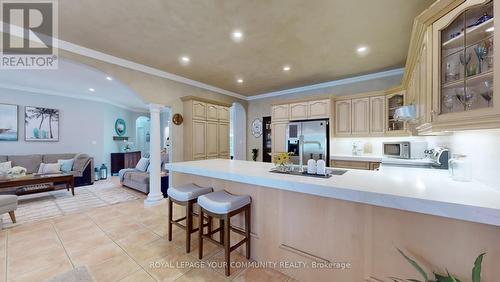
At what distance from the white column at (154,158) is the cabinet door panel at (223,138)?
4.70 feet

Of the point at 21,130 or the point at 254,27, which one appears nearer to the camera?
the point at 254,27

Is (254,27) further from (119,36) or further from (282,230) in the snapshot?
(282,230)

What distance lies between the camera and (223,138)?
4844mm

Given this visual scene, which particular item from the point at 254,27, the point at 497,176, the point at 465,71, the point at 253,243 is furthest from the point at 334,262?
the point at 254,27

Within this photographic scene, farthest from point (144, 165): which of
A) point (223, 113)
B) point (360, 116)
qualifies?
point (360, 116)

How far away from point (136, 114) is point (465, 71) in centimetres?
904

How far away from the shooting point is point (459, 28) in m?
1.31

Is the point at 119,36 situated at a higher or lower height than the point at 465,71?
higher

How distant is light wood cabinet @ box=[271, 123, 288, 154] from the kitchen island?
2951mm

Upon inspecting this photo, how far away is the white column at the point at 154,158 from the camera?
3736 mm

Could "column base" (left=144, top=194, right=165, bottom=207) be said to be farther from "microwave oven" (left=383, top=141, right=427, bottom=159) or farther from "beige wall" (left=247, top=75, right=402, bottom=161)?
"microwave oven" (left=383, top=141, right=427, bottom=159)

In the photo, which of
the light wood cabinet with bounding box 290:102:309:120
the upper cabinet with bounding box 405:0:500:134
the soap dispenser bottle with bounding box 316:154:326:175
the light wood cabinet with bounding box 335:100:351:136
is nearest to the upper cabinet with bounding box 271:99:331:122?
the light wood cabinet with bounding box 290:102:309:120

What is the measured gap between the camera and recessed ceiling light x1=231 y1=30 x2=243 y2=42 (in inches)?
99.0

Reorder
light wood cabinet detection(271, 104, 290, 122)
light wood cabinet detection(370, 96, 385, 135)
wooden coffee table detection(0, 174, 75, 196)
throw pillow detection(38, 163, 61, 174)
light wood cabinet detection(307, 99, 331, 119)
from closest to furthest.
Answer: wooden coffee table detection(0, 174, 75, 196) → light wood cabinet detection(370, 96, 385, 135) → light wood cabinet detection(307, 99, 331, 119) → throw pillow detection(38, 163, 61, 174) → light wood cabinet detection(271, 104, 290, 122)
